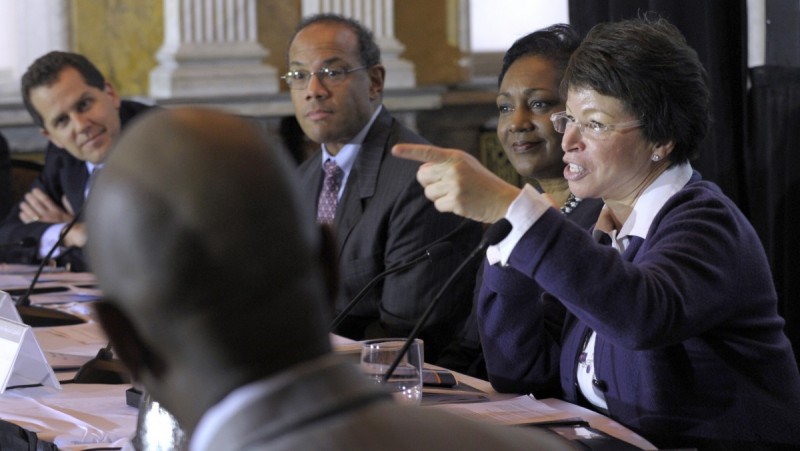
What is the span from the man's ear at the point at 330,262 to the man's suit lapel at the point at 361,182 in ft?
8.13

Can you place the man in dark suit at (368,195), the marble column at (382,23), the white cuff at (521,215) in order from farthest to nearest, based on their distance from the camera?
the marble column at (382,23) → the man in dark suit at (368,195) → the white cuff at (521,215)

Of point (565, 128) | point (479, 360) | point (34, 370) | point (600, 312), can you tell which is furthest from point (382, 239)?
point (600, 312)

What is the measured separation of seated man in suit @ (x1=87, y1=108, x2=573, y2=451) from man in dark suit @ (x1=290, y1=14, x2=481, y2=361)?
7.09 ft

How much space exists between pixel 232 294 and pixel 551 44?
2.30 meters

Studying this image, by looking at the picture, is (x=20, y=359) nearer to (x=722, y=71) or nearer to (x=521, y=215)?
(x=521, y=215)

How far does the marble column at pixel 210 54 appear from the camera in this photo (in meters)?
Result: 5.34

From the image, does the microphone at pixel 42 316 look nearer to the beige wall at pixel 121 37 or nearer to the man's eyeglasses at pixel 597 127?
the man's eyeglasses at pixel 597 127

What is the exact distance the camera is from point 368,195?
3.13m

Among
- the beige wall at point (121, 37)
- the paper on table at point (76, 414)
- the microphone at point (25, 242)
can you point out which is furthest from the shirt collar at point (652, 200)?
the beige wall at point (121, 37)

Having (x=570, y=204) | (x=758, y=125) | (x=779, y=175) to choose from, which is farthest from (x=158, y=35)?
(x=570, y=204)

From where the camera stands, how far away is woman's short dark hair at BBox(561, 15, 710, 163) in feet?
6.37

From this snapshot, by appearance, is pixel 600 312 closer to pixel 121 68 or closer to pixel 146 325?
pixel 146 325

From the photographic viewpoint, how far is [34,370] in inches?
77.1

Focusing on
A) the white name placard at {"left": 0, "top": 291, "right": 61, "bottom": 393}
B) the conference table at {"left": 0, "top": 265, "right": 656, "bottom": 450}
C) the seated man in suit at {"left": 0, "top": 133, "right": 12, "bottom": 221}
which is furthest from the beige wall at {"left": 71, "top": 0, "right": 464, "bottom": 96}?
the white name placard at {"left": 0, "top": 291, "right": 61, "bottom": 393}
